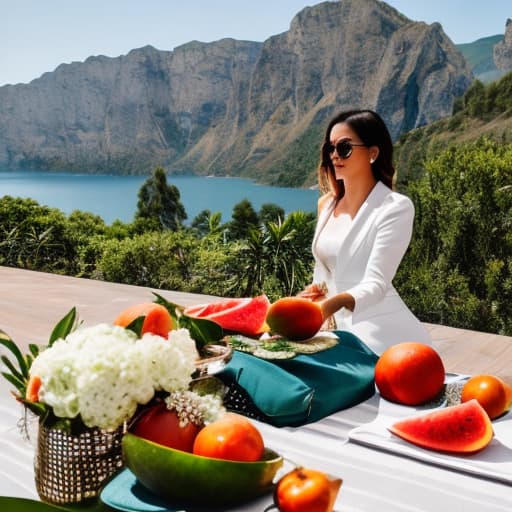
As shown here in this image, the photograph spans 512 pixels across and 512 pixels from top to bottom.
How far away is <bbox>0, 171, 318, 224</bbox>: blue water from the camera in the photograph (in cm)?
7981

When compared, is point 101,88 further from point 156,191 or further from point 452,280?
point 452,280

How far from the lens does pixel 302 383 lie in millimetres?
1393

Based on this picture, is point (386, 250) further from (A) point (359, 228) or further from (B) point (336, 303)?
(B) point (336, 303)

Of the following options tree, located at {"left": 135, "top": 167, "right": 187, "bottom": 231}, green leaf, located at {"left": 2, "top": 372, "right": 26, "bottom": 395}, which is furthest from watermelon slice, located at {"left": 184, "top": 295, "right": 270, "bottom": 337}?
tree, located at {"left": 135, "top": 167, "right": 187, "bottom": 231}

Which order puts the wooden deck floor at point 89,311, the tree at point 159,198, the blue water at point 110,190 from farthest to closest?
the blue water at point 110,190, the tree at point 159,198, the wooden deck floor at point 89,311

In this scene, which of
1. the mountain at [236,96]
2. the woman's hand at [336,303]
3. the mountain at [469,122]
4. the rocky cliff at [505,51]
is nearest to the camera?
the woman's hand at [336,303]

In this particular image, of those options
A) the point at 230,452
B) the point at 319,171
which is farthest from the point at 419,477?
the point at 319,171

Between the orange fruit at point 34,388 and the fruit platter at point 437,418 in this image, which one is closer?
the orange fruit at point 34,388

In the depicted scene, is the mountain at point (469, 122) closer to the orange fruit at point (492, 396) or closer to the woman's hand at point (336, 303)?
the woman's hand at point (336, 303)

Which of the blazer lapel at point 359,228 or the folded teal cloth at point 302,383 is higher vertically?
the blazer lapel at point 359,228

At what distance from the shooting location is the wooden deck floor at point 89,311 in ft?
10.4

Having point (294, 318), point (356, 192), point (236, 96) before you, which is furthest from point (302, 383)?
point (236, 96)

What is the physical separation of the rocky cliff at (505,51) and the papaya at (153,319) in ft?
248

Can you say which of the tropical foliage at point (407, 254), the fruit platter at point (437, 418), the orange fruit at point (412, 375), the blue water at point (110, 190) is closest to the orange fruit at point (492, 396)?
the fruit platter at point (437, 418)
